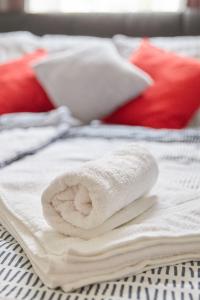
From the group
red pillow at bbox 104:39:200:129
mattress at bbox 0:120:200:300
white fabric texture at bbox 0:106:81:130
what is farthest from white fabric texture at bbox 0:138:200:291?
red pillow at bbox 104:39:200:129

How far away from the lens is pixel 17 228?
95 centimetres

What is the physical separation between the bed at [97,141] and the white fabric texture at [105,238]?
0.7 inches

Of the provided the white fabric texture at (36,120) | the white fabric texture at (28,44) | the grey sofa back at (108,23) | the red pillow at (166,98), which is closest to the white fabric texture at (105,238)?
the white fabric texture at (36,120)

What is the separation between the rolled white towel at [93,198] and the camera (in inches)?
33.9

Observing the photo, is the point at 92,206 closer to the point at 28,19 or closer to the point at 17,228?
the point at 17,228

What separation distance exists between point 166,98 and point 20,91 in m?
0.66

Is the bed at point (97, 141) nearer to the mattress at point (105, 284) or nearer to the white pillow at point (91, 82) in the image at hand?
the mattress at point (105, 284)

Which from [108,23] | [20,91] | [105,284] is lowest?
[20,91]

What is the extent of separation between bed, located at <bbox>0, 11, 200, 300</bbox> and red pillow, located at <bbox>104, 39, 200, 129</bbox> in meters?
0.09

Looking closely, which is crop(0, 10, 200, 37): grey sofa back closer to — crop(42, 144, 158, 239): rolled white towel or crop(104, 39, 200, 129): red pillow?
crop(104, 39, 200, 129): red pillow

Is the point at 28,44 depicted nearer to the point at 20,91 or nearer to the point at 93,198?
the point at 20,91

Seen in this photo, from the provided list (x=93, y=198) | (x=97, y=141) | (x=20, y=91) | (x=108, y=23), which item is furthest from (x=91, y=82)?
(x=93, y=198)

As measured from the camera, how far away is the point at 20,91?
2.19 m

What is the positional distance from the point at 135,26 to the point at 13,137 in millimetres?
1207
